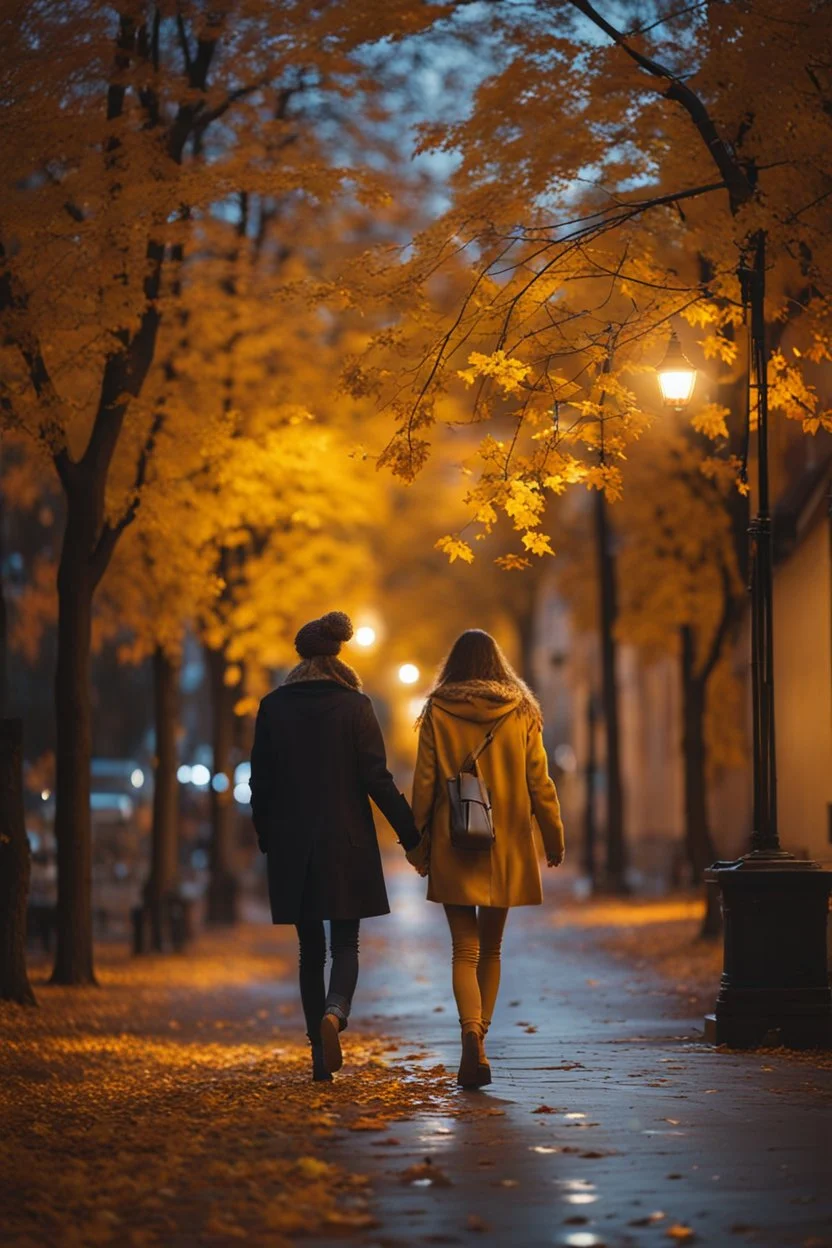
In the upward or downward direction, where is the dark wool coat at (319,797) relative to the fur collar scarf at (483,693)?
downward

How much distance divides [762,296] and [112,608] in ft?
55.1

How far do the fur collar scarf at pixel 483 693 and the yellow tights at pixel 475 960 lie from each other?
3.10ft

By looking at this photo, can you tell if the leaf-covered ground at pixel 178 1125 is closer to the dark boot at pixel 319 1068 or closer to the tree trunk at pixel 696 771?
the dark boot at pixel 319 1068

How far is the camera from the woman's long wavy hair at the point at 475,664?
9.98 m

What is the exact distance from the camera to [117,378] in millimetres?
18188

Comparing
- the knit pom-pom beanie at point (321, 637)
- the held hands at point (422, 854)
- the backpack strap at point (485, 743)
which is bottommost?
the held hands at point (422, 854)

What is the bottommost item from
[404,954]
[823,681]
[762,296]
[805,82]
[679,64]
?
[404,954]

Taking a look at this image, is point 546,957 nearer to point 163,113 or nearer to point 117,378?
point 117,378

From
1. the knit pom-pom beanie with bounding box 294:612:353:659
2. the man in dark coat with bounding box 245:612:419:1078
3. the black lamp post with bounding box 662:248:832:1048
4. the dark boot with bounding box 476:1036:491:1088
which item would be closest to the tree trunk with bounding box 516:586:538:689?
the black lamp post with bounding box 662:248:832:1048

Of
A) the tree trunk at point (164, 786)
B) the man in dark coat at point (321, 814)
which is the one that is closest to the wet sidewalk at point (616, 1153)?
the man in dark coat at point (321, 814)

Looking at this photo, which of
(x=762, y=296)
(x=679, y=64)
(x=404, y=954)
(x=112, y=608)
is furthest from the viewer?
(x=112, y=608)

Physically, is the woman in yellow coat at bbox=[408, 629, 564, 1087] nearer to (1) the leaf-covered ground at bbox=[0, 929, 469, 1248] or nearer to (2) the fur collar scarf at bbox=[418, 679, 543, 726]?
(2) the fur collar scarf at bbox=[418, 679, 543, 726]

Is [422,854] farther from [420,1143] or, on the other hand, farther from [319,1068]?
[420,1143]

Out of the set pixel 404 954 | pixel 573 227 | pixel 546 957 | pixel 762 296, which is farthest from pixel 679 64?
pixel 404 954
